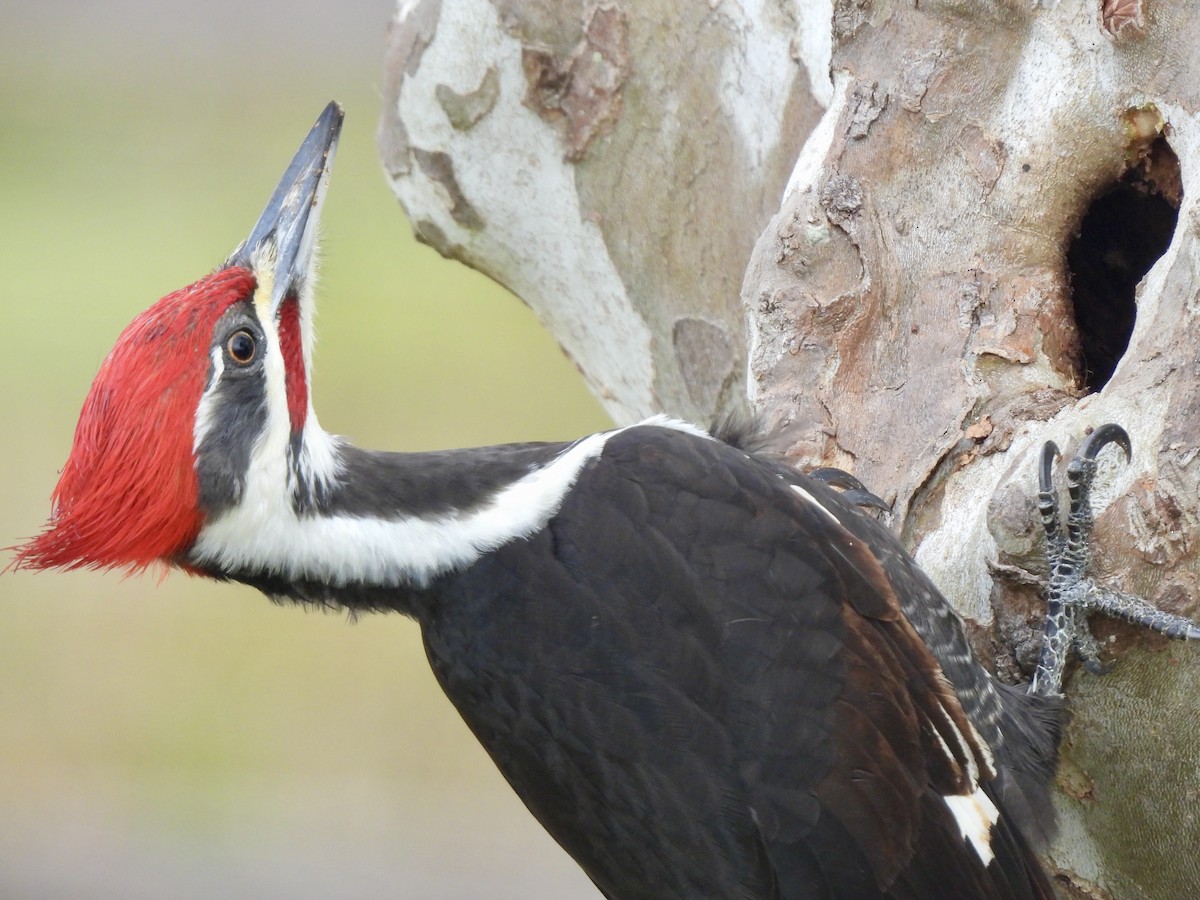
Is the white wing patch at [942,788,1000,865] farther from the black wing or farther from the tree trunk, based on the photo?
the tree trunk

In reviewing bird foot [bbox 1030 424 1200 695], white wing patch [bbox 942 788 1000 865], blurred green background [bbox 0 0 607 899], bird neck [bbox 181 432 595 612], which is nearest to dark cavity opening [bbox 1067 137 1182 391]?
bird foot [bbox 1030 424 1200 695]

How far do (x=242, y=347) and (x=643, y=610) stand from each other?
1.91 ft

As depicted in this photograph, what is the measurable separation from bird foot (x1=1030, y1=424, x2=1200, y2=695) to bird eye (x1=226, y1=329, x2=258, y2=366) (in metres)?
0.98

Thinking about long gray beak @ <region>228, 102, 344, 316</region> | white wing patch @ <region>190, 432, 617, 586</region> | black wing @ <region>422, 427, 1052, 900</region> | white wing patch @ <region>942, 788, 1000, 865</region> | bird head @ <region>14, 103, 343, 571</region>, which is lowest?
white wing patch @ <region>942, 788, 1000, 865</region>

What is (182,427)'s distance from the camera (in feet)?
5.28

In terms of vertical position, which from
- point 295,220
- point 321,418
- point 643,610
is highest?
point 321,418

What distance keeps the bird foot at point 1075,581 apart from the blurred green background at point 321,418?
3362 millimetres

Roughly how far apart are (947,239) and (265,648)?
4169mm

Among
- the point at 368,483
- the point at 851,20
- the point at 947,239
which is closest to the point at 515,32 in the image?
the point at 851,20

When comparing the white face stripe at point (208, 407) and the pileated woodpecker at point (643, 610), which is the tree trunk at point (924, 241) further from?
the white face stripe at point (208, 407)

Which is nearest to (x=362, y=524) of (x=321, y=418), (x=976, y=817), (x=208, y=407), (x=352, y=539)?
(x=352, y=539)

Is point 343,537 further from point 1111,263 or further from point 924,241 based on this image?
point 1111,263

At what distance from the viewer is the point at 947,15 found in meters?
2.01

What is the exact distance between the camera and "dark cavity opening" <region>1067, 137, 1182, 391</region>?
209 centimetres
